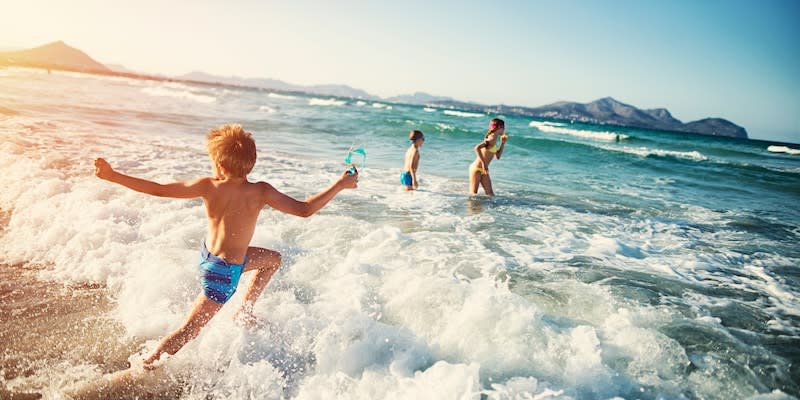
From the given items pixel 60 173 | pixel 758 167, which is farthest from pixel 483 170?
pixel 758 167

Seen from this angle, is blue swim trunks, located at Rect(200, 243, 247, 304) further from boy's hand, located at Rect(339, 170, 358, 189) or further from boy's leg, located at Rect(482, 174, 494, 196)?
boy's leg, located at Rect(482, 174, 494, 196)

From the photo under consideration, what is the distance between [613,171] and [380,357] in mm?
16389

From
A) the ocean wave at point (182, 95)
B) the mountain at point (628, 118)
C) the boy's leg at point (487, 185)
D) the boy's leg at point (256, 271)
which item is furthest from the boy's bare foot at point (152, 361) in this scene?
the mountain at point (628, 118)

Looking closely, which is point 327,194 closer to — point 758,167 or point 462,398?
point 462,398

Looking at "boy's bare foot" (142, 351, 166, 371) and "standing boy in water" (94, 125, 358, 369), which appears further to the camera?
"boy's bare foot" (142, 351, 166, 371)

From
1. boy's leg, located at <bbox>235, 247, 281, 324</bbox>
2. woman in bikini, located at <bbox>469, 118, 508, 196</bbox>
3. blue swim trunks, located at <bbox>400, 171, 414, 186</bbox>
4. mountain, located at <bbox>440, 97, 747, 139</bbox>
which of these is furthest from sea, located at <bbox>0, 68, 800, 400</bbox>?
mountain, located at <bbox>440, 97, 747, 139</bbox>

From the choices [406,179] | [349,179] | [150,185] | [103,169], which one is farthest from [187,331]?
[406,179]

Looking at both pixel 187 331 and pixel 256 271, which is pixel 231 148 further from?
pixel 187 331

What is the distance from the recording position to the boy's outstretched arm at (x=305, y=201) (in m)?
2.76

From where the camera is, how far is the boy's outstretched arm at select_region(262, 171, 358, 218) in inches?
109

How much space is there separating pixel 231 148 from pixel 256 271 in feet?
3.93

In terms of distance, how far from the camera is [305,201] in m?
2.73

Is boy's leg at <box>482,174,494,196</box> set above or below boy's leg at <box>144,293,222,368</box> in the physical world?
above

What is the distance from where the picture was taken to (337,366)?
123 inches
